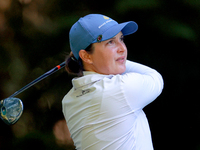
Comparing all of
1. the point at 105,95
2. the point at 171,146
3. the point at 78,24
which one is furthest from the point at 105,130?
the point at 171,146

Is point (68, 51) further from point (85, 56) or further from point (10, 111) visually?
point (85, 56)

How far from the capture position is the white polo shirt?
848 mm

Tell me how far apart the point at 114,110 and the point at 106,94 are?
67mm

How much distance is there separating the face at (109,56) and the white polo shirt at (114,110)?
0.06 meters

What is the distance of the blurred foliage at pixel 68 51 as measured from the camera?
1.29 meters

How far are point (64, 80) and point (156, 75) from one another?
0.96 meters

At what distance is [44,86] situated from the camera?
182cm

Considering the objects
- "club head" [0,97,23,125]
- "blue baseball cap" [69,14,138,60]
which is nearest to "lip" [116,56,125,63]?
"blue baseball cap" [69,14,138,60]

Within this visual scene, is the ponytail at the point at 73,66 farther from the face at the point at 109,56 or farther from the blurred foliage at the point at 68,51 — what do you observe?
the blurred foliage at the point at 68,51

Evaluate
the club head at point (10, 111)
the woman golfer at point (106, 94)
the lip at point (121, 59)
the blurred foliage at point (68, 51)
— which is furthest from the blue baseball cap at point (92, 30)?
the club head at point (10, 111)

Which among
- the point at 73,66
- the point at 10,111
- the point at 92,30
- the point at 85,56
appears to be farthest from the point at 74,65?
the point at 10,111

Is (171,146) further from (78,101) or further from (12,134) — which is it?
(12,134)

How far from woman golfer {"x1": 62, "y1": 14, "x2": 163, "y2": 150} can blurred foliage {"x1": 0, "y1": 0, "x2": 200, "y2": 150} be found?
0.35 m

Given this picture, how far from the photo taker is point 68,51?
1.71 m
